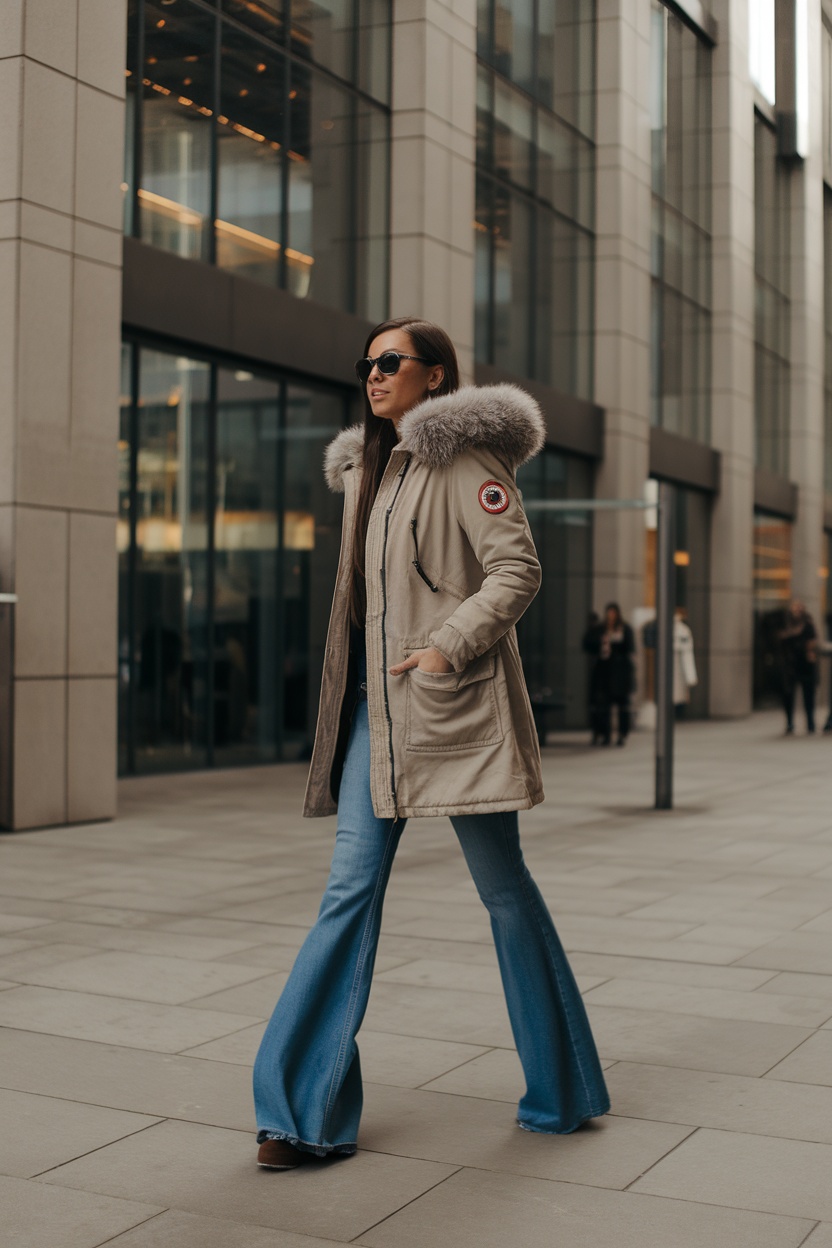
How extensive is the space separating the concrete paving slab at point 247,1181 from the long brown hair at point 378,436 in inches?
49.5

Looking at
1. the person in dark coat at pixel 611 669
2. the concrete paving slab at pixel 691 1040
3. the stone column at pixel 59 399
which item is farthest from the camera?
the person in dark coat at pixel 611 669

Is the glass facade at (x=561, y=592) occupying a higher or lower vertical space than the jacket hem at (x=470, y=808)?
higher

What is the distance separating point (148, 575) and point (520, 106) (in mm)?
9381

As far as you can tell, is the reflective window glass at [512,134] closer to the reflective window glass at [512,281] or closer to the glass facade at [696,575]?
the reflective window glass at [512,281]

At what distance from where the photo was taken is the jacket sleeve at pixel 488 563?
3.51 m

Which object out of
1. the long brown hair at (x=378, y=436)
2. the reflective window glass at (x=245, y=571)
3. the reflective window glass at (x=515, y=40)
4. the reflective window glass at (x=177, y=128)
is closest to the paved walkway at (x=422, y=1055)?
the long brown hair at (x=378, y=436)

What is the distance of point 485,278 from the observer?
1911cm

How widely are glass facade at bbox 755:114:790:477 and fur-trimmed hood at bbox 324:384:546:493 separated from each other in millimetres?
26633

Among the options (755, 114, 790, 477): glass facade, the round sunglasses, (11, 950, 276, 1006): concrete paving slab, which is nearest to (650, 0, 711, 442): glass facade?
(755, 114, 790, 477): glass facade

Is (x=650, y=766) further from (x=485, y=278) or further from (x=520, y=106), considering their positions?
(x=520, y=106)

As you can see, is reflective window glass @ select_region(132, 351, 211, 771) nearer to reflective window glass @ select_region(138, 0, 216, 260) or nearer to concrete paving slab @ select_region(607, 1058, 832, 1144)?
reflective window glass @ select_region(138, 0, 216, 260)

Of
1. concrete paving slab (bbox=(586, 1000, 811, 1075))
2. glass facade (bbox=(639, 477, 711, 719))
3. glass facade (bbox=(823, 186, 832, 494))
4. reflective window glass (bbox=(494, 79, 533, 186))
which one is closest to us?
concrete paving slab (bbox=(586, 1000, 811, 1075))

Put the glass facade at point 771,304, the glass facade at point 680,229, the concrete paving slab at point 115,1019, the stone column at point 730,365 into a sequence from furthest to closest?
the glass facade at point 771,304, the stone column at point 730,365, the glass facade at point 680,229, the concrete paving slab at point 115,1019

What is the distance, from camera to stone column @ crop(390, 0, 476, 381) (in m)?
16.3
